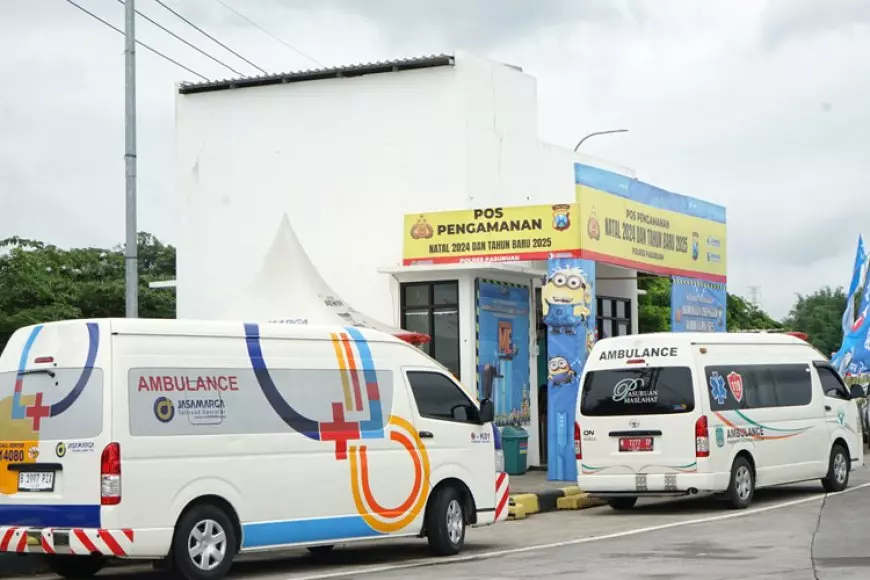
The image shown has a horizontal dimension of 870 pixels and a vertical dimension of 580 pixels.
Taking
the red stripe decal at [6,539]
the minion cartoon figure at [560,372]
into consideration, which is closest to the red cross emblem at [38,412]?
the red stripe decal at [6,539]

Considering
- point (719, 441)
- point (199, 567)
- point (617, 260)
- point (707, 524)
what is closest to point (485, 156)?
point (617, 260)

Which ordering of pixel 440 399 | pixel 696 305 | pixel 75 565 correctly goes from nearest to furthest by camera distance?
pixel 75 565 < pixel 440 399 < pixel 696 305

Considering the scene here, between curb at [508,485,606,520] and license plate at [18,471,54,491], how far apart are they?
9004 mm

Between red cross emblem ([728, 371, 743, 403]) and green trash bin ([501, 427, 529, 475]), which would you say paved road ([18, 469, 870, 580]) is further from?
green trash bin ([501, 427, 529, 475])

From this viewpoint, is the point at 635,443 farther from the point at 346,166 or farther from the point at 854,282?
the point at 854,282

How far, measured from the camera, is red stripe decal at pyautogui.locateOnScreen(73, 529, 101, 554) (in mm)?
12305

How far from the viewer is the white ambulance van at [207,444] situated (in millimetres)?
12461

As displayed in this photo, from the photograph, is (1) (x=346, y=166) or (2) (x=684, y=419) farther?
(1) (x=346, y=166)

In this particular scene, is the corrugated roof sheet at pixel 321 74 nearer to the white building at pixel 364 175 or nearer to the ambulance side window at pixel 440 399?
the white building at pixel 364 175

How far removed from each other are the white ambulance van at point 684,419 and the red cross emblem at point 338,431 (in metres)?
6.37

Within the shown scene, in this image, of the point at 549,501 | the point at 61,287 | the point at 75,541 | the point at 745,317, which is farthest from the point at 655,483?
the point at 745,317

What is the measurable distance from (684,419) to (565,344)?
4984mm

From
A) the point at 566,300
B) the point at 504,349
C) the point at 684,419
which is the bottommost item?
the point at 684,419

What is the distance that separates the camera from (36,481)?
504 inches
